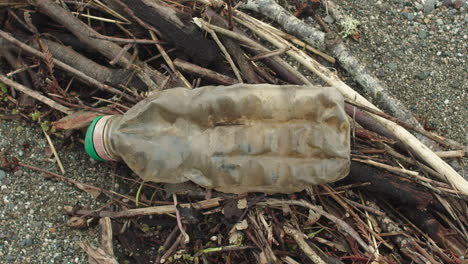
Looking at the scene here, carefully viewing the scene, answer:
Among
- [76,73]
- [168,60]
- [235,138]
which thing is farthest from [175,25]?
[235,138]

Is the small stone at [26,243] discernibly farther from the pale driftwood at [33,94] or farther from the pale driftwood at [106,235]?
the pale driftwood at [33,94]

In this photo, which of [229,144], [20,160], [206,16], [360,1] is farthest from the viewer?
[360,1]

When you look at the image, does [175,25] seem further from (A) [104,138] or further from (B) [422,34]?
(B) [422,34]

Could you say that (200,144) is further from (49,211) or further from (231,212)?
(49,211)

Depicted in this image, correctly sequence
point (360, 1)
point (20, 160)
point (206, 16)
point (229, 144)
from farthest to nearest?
point (360, 1) → point (206, 16) → point (20, 160) → point (229, 144)

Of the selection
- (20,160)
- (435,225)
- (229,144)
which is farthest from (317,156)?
(20,160)

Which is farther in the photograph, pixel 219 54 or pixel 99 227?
pixel 219 54

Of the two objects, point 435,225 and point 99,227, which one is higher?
point 435,225
